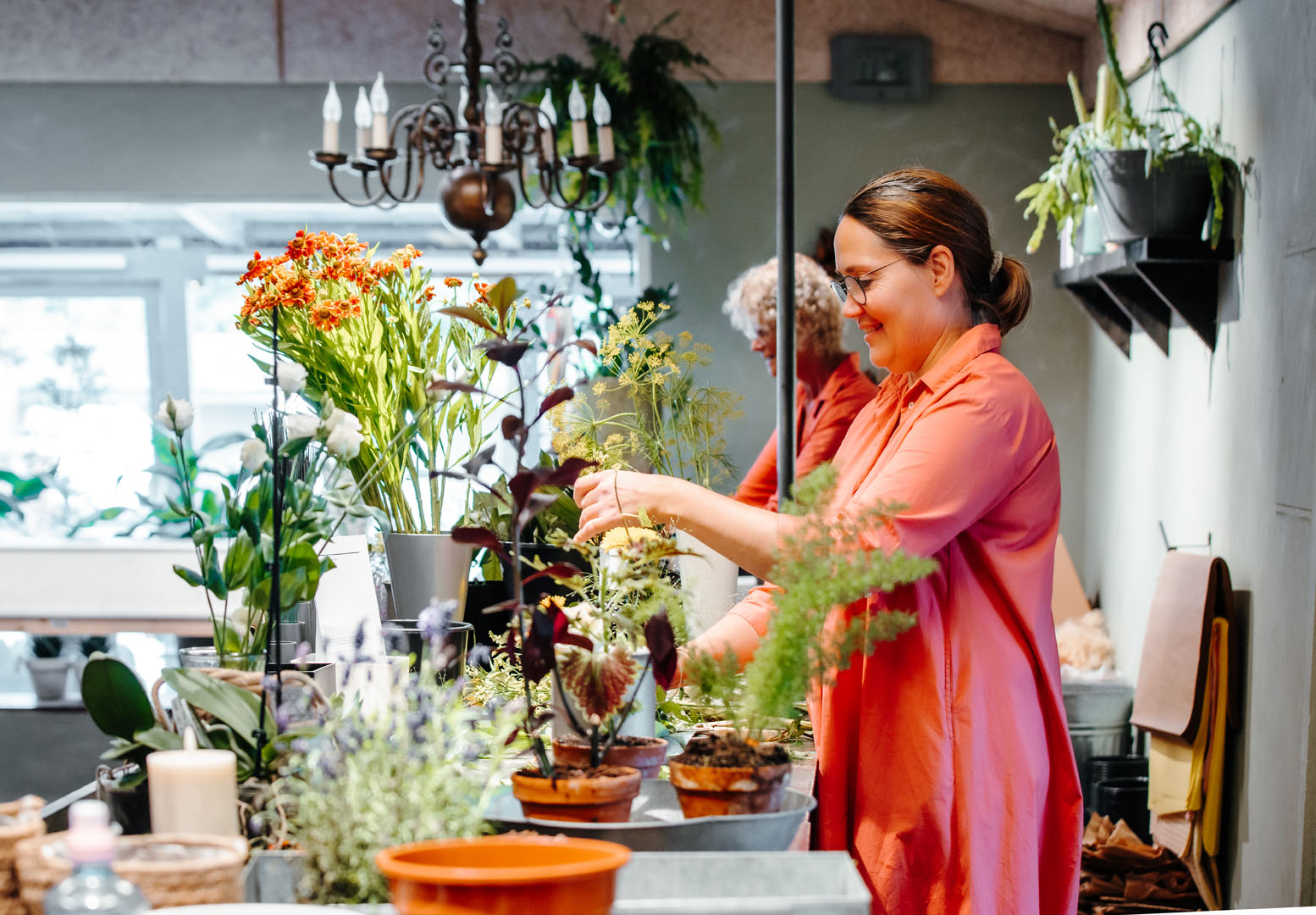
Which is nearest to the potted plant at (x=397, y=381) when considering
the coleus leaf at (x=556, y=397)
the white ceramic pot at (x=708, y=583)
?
the white ceramic pot at (x=708, y=583)

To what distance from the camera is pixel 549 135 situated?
4113 millimetres

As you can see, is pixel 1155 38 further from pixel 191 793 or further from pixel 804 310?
pixel 191 793

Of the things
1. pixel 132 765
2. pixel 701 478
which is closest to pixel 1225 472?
pixel 701 478

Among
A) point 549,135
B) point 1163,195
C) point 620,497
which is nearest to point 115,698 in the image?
point 620,497

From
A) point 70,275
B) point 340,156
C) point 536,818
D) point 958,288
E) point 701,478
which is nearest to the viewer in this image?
point 536,818

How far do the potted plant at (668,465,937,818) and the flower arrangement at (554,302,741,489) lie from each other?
613 millimetres

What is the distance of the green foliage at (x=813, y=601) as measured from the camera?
94 centimetres

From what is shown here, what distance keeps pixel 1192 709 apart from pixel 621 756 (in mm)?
2141

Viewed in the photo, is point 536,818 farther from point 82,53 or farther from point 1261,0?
point 82,53

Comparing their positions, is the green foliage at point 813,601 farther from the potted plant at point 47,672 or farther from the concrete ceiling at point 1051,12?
the concrete ceiling at point 1051,12

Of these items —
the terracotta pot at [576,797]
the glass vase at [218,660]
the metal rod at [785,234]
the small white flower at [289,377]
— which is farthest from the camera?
the metal rod at [785,234]

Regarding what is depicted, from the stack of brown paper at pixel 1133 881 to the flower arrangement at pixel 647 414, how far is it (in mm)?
1712

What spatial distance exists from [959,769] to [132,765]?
2.63 ft

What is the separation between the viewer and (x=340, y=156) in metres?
3.16
